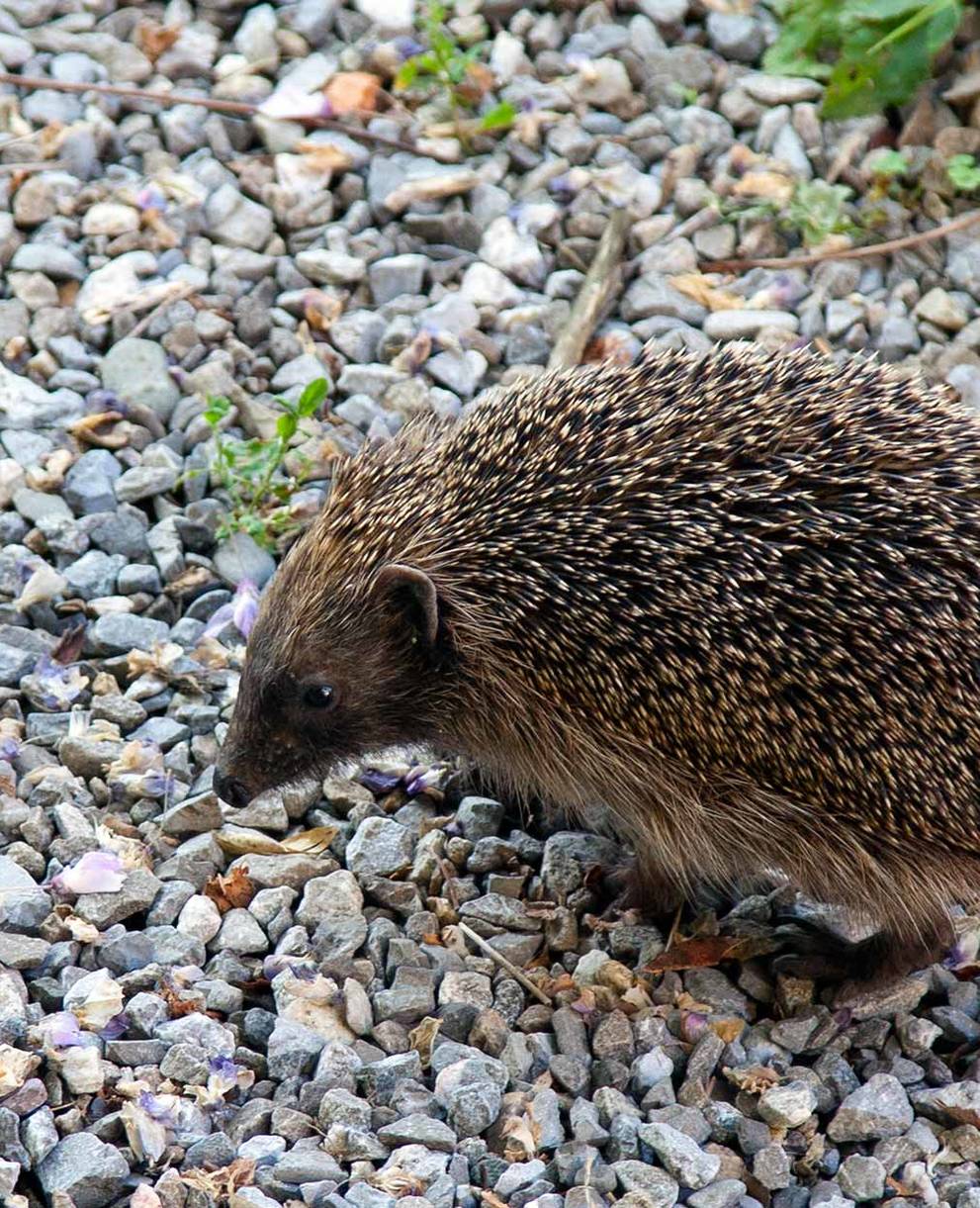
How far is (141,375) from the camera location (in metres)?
7.89

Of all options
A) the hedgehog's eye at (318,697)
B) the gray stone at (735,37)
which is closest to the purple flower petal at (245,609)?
the hedgehog's eye at (318,697)

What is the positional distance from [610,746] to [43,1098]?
6.96ft

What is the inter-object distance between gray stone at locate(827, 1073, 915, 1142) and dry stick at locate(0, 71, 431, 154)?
540 cm

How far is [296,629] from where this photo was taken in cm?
605

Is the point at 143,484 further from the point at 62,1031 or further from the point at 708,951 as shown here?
Answer: the point at 708,951

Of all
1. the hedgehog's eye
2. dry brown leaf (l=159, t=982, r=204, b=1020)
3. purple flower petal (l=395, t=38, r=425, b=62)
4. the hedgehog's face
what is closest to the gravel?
dry brown leaf (l=159, t=982, r=204, b=1020)

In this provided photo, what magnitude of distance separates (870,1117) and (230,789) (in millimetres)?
2406

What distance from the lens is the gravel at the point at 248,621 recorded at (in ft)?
17.4

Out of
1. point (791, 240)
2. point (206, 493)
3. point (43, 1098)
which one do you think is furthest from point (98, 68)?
point (43, 1098)

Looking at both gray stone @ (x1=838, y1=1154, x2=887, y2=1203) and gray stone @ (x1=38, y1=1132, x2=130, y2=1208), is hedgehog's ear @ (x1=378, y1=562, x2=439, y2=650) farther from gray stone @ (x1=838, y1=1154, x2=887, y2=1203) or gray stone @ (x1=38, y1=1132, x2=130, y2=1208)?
gray stone @ (x1=838, y1=1154, x2=887, y2=1203)

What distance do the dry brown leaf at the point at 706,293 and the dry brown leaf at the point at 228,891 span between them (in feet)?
12.6

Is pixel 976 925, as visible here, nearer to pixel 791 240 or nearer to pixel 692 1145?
pixel 692 1145

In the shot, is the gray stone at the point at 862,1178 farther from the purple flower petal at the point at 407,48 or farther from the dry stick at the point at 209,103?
the purple flower petal at the point at 407,48

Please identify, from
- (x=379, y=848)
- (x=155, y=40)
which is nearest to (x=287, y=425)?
(x=379, y=848)
